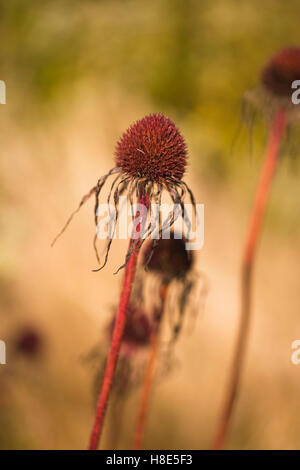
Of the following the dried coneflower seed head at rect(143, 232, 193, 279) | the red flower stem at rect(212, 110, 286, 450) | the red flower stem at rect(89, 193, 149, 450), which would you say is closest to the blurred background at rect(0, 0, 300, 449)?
the red flower stem at rect(212, 110, 286, 450)

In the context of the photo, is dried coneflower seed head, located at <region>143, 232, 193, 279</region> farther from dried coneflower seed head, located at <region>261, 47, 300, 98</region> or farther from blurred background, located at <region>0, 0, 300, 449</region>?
blurred background, located at <region>0, 0, 300, 449</region>

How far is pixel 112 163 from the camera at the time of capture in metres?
1.37

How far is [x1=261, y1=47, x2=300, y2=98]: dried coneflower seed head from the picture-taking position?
701 mm

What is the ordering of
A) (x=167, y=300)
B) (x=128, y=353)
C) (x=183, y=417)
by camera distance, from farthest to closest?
(x=183, y=417) → (x=128, y=353) → (x=167, y=300)

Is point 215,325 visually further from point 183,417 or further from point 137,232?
point 137,232

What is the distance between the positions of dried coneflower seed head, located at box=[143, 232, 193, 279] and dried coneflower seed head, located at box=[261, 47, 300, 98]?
0.33 metres

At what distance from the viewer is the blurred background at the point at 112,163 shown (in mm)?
1313

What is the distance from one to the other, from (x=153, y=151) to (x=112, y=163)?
38.9 inches

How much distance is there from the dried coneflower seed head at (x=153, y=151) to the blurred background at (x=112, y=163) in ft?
2.94

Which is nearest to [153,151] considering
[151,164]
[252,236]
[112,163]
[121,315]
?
[151,164]

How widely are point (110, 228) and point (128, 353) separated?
1.41 feet

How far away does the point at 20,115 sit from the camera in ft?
4.49

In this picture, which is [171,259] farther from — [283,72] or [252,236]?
[283,72]

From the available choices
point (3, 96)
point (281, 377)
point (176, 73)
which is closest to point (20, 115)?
point (3, 96)
